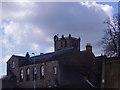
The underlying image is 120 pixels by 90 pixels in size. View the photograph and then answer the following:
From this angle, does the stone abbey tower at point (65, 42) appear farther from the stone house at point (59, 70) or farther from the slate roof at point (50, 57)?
the stone house at point (59, 70)

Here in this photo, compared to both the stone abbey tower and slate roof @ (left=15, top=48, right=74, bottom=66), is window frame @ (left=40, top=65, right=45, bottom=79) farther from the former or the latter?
the stone abbey tower

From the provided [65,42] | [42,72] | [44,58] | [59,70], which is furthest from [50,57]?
[65,42]

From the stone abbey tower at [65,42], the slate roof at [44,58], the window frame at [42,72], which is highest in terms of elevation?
the stone abbey tower at [65,42]

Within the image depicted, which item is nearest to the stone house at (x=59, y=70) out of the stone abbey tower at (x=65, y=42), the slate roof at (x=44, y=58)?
the slate roof at (x=44, y=58)

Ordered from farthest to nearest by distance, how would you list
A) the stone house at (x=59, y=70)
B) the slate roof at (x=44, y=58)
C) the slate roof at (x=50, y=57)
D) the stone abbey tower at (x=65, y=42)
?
the stone abbey tower at (x=65, y=42) → the slate roof at (x=44, y=58) → the slate roof at (x=50, y=57) → the stone house at (x=59, y=70)

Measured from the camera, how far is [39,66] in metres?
70.6

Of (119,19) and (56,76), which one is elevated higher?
(119,19)

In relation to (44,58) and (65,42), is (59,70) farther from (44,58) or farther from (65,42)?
(65,42)

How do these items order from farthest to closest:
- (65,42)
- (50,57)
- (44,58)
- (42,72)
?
1. (65,42)
2. (44,58)
3. (42,72)
4. (50,57)

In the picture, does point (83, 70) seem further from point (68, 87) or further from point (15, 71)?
point (15, 71)

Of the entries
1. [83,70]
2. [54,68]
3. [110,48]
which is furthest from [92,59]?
[110,48]

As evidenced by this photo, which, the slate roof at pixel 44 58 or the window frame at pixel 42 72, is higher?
the slate roof at pixel 44 58

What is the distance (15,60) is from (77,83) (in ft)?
61.2

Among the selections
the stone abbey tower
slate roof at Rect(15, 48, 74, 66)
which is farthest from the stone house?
the stone abbey tower
